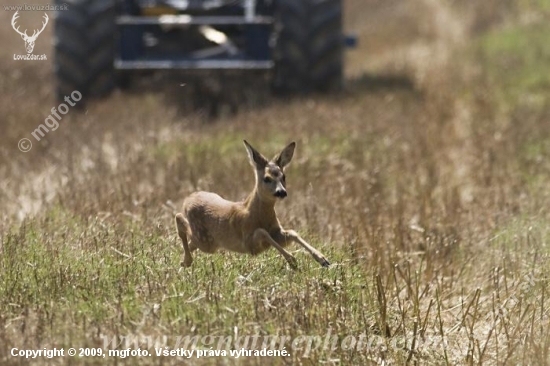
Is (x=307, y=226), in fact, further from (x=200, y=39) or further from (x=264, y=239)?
(x=200, y=39)

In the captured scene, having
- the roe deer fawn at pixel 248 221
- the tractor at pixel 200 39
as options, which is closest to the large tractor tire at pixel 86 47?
the tractor at pixel 200 39

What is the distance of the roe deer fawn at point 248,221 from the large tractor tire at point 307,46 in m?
7.58

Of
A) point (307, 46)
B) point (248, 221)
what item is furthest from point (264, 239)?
point (307, 46)

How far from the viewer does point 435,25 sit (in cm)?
2467

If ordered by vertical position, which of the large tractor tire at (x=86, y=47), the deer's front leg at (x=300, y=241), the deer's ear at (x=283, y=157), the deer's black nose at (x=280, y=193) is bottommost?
the deer's front leg at (x=300, y=241)

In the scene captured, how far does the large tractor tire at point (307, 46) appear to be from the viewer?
42.0 feet

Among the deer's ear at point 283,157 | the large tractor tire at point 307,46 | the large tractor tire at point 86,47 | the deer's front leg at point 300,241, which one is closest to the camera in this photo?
the deer's front leg at point 300,241

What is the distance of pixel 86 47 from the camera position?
12.7m

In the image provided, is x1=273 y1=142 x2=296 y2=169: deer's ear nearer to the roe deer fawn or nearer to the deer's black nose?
the roe deer fawn

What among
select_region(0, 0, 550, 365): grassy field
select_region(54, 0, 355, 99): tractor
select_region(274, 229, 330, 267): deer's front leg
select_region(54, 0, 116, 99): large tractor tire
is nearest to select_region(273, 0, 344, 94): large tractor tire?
select_region(54, 0, 355, 99): tractor

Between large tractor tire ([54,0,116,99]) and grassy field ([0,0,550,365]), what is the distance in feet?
1.50

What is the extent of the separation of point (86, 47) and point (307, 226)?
700 centimetres

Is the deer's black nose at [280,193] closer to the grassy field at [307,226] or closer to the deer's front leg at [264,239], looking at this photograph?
the deer's front leg at [264,239]

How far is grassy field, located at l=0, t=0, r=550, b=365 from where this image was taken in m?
4.75
